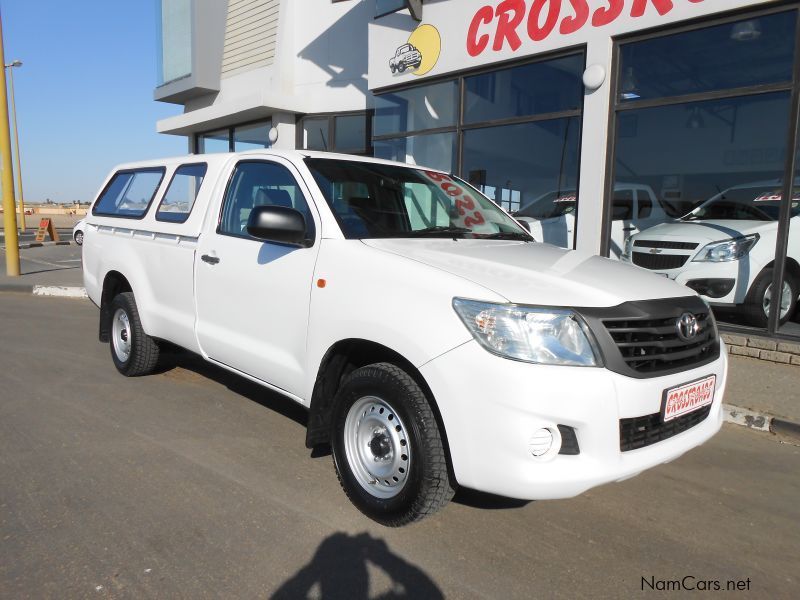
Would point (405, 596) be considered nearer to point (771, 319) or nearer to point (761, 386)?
point (761, 386)

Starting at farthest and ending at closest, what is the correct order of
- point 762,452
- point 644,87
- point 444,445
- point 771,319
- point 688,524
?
point 644,87, point 771,319, point 762,452, point 688,524, point 444,445

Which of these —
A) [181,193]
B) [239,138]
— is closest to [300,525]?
[181,193]

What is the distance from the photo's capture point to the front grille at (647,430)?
8.44 feet

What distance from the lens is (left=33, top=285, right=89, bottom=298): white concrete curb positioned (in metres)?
10.4

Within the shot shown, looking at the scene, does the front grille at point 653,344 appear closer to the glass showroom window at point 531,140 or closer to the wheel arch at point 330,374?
the wheel arch at point 330,374

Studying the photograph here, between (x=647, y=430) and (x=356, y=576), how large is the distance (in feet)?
4.63

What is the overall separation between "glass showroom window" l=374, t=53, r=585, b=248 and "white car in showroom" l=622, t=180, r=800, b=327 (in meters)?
1.41

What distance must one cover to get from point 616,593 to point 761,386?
3670 millimetres

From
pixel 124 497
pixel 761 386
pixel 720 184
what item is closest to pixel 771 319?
pixel 761 386

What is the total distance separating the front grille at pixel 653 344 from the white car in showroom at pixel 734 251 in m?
4.31

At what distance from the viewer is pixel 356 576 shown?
2.56m

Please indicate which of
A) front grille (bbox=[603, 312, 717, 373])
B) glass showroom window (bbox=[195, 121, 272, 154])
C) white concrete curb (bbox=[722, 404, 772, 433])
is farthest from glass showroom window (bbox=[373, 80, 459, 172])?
front grille (bbox=[603, 312, 717, 373])

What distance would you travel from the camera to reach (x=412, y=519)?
2.79m

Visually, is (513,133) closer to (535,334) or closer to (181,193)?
(181,193)
